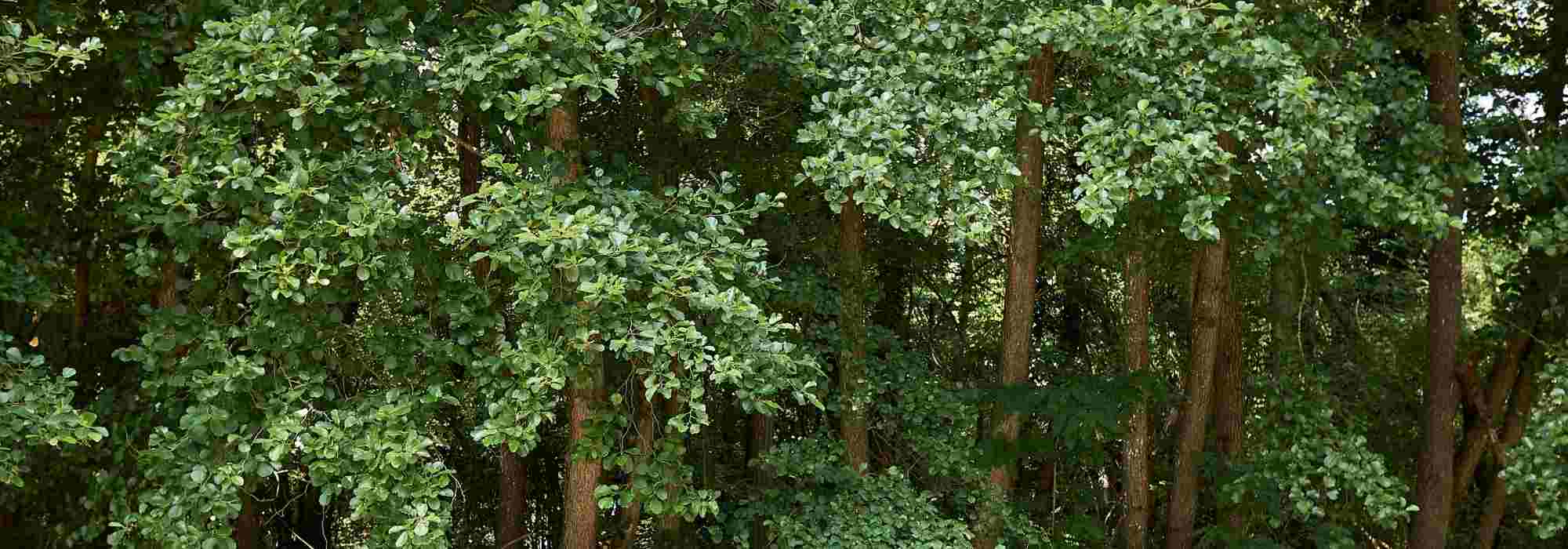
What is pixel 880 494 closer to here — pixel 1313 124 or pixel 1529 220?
pixel 1313 124

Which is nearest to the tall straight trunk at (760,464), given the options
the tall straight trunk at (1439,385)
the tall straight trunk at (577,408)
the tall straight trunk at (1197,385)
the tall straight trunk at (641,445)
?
the tall straight trunk at (641,445)

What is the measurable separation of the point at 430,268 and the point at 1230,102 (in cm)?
287

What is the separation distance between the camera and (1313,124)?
4.79 meters

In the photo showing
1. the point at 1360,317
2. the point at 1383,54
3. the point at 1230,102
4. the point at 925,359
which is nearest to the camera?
the point at 1230,102

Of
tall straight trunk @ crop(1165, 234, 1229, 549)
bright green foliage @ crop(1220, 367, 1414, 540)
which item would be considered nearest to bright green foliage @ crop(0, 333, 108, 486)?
bright green foliage @ crop(1220, 367, 1414, 540)

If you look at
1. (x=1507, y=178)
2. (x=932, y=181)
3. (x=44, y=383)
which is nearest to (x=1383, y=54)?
(x=1507, y=178)

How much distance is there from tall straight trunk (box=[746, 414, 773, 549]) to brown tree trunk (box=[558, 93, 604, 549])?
2.45ft

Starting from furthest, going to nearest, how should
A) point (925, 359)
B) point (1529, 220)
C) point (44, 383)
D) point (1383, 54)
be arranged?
1. point (925, 359)
2. point (1529, 220)
3. point (1383, 54)
4. point (44, 383)

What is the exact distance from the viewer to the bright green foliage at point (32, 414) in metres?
4.18

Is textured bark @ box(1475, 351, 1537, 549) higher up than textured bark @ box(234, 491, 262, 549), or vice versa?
textured bark @ box(1475, 351, 1537, 549)

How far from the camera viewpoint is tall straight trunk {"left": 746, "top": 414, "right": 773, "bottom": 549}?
6.59 metres

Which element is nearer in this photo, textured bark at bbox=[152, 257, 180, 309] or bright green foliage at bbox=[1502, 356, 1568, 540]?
textured bark at bbox=[152, 257, 180, 309]

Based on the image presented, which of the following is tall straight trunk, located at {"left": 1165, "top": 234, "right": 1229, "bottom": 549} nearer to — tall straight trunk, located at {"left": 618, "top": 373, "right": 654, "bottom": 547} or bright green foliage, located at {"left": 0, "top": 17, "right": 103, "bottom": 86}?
tall straight trunk, located at {"left": 618, "top": 373, "right": 654, "bottom": 547}

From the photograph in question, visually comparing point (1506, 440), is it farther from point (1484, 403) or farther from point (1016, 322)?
point (1016, 322)
